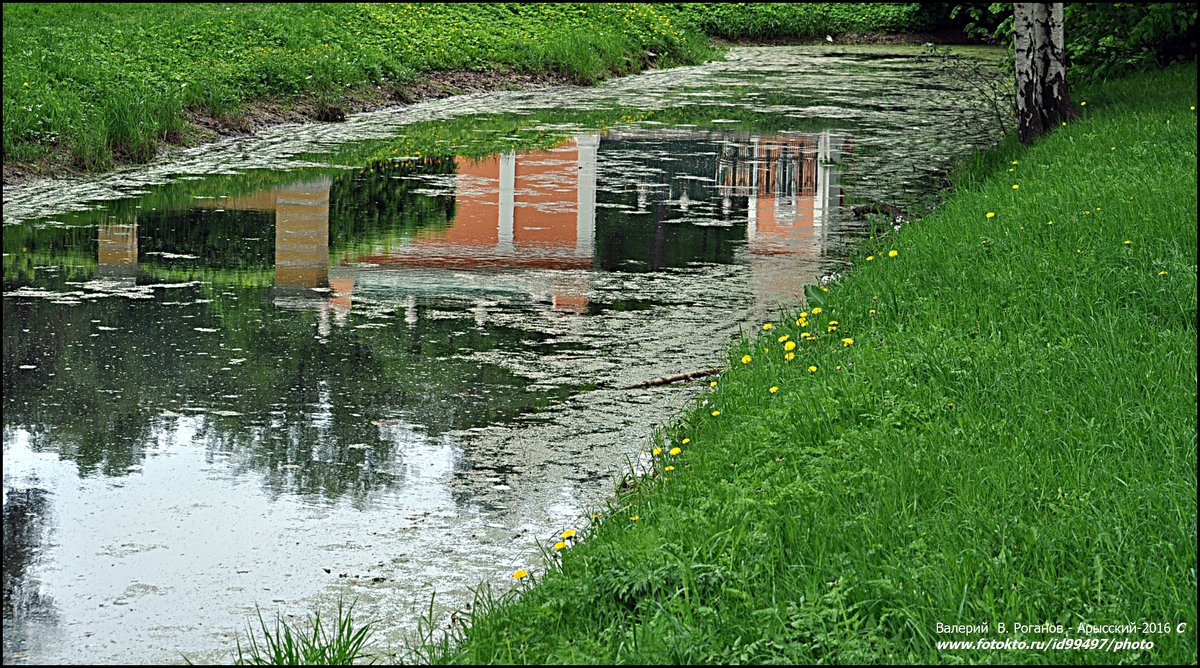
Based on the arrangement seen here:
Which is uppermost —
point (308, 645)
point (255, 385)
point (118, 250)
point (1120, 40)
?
point (1120, 40)

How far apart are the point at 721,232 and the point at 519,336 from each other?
4.43m

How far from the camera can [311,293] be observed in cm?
997

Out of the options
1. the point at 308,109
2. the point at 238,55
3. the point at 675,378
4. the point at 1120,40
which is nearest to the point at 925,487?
the point at 675,378

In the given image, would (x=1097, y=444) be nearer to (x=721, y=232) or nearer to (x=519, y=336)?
(x=519, y=336)

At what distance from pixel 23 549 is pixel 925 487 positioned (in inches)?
132

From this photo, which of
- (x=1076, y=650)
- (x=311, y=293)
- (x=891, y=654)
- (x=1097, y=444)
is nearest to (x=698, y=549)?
(x=891, y=654)

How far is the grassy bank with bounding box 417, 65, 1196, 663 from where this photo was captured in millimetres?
4078

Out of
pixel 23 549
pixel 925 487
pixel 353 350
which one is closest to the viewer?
pixel 925 487

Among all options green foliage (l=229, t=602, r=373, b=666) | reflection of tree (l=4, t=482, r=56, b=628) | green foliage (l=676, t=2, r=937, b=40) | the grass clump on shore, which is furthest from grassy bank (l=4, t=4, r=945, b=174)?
green foliage (l=229, t=602, r=373, b=666)

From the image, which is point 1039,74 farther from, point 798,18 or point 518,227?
point 798,18

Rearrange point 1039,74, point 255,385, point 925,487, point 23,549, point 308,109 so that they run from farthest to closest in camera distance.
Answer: point 308,109 → point 1039,74 → point 255,385 → point 23,549 → point 925,487

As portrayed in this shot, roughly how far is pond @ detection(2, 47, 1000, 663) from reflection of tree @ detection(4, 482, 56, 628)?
2cm

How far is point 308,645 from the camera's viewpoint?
4.49 meters

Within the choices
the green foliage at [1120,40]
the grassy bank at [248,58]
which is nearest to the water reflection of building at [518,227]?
the grassy bank at [248,58]
